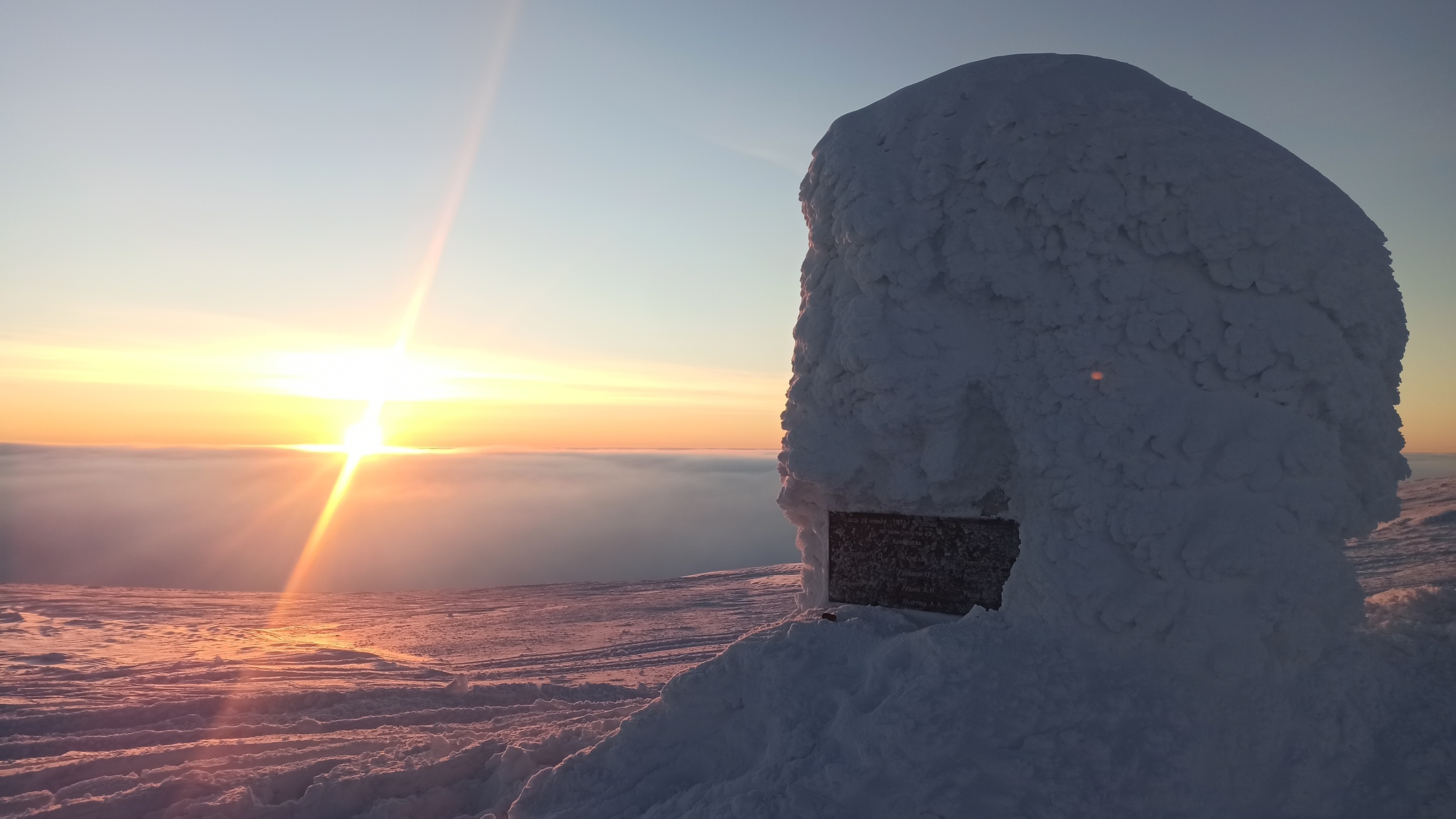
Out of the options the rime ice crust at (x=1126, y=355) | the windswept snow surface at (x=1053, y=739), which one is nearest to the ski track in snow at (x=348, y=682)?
the windswept snow surface at (x=1053, y=739)

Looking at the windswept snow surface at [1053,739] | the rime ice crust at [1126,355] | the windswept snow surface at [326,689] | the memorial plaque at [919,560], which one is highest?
the rime ice crust at [1126,355]

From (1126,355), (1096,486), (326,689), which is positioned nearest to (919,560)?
(1096,486)

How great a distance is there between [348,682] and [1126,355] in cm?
750

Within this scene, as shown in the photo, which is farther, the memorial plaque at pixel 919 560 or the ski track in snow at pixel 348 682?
the ski track in snow at pixel 348 682

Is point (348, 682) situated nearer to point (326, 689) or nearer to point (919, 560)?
point (326, 689)

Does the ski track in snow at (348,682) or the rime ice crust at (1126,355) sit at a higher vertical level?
the rime ice crust at (1126,355)

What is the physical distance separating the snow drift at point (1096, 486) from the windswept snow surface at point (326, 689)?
1.30m

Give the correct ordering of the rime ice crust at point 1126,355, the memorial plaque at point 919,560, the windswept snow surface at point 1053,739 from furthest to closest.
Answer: the memorial plaque at point 919,560
the rime ice crust at point 1126,355
the windswept snow surface at point 1053,739

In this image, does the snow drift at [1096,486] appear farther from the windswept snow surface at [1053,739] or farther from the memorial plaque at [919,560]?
the memorial plaque at [919,560]

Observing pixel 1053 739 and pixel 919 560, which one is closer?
pixel 1053 739

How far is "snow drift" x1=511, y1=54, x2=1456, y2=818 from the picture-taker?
3477mm

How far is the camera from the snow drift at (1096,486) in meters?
3.48

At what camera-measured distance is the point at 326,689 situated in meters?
7.28

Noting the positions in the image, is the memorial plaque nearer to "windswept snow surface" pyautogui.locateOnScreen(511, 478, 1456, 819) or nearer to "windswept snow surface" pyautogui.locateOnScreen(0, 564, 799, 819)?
"windswept snow surface" pyautogui.locateOnScreen(511, 478, 1456, 819)
